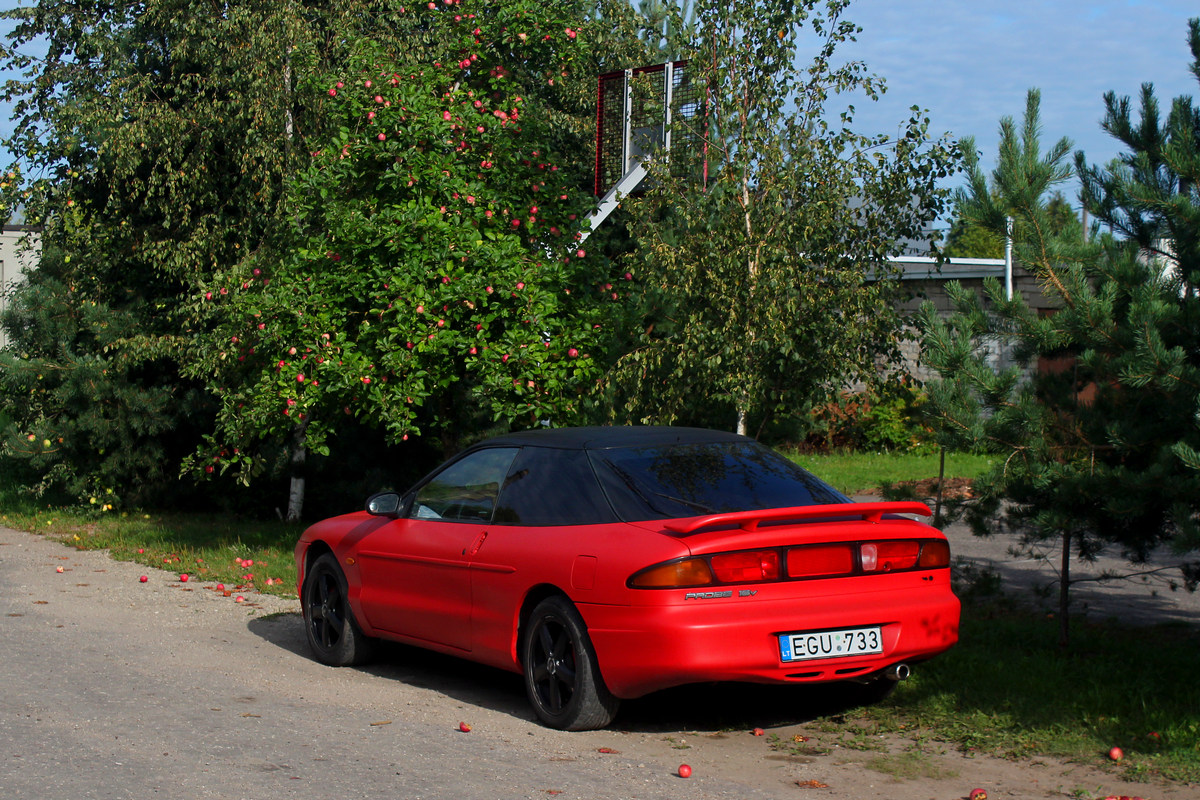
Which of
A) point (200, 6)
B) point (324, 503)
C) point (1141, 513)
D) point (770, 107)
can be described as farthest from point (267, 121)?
point (1141, 513)

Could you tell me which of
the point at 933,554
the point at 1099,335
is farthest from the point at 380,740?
the point at 1099,335

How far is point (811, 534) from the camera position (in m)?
5.63

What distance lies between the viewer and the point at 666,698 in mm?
6750

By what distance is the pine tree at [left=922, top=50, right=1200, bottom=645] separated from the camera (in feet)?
18.6

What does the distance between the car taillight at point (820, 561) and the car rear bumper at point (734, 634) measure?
109mm

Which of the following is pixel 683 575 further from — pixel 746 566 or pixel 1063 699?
pixel 1063 699

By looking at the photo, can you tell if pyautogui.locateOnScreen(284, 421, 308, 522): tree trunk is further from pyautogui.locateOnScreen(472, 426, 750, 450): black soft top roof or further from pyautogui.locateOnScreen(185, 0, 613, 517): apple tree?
pyautogui.locateOnScreen(472, 426, 750, 450): black soft top roof

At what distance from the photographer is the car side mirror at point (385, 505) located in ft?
24.5

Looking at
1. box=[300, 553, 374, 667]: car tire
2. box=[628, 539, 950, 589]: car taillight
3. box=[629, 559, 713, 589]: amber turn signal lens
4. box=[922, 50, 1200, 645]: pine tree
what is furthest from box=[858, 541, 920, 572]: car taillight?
box=[300, 553, 374, 667]: car tire

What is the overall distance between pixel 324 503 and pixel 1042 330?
11950 mm

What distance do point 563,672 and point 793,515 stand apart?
1343mm

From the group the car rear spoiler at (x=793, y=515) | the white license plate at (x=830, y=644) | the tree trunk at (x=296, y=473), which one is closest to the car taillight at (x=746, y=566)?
the car rear spoiler at (x=793, y=515)

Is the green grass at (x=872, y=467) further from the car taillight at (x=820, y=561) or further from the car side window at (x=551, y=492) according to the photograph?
the car taillight at (x=820, y=561)

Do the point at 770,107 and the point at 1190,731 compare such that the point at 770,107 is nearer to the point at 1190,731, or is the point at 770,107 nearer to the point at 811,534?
the point at 811,534
